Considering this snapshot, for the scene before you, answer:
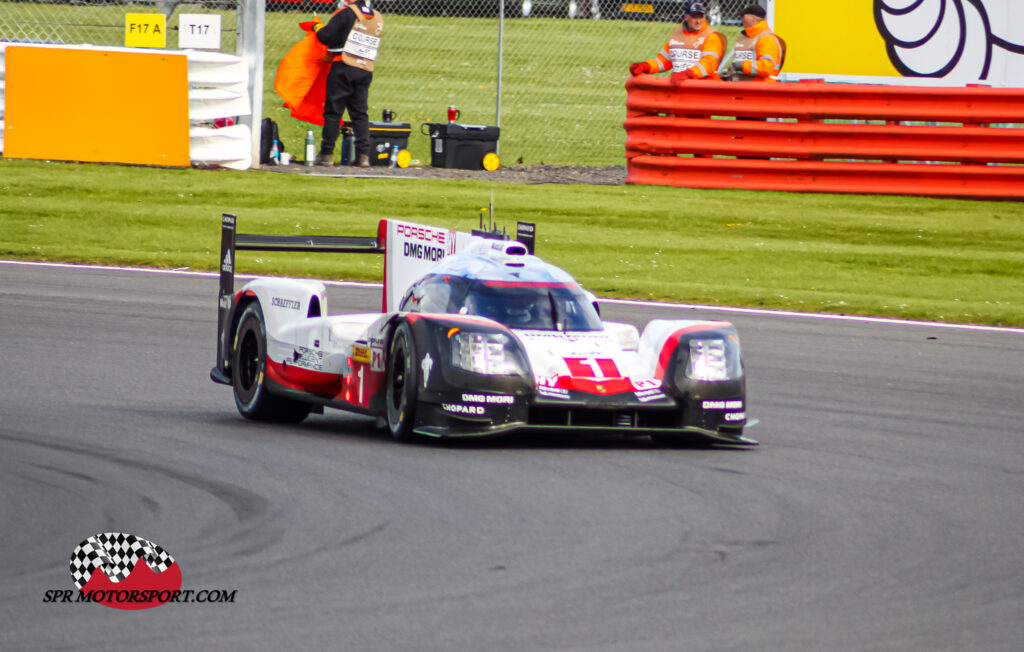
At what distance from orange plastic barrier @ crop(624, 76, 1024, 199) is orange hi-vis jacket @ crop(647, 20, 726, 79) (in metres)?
0.64

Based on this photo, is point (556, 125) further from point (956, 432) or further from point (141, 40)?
point (956, 432)

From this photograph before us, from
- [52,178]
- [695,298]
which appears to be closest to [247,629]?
[695,298]

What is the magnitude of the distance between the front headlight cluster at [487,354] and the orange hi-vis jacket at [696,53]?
37.3 ft

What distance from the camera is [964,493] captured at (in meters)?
7.07

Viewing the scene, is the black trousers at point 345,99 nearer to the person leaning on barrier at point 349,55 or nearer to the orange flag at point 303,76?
the person leaning on barrier at point 349,55

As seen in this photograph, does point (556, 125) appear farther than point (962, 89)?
Yes

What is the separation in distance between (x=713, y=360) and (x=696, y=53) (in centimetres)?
1114

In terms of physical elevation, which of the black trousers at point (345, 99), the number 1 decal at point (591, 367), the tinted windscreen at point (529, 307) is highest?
the black trousers at point (345, 99)

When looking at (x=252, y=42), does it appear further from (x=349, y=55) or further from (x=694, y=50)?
(x=694, y=50)

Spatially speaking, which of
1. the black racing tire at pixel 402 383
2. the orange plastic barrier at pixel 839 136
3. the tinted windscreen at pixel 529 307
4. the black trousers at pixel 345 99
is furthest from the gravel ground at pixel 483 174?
the black racing tire at pixel 402 383

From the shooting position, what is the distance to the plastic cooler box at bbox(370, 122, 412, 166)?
20.1 metres

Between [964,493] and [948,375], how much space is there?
367 cm

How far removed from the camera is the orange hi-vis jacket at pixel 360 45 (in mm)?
19219

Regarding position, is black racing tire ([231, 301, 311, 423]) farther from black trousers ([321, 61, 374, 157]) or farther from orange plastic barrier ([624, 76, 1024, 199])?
black trousers ([321, 61, 374, 157])
